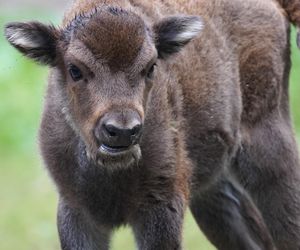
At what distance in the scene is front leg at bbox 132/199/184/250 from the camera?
969cm

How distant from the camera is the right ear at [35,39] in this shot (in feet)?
30.8

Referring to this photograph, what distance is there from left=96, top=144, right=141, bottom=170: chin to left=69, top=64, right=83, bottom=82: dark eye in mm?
534

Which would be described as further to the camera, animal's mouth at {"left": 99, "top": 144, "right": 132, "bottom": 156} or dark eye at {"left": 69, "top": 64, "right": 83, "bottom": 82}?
dark eye at {"left": 69, "top": 64, "right": 83, "bottom": 82}

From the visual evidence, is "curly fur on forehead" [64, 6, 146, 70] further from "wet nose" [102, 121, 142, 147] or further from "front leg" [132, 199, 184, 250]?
"front leg" [132, 199, 184, 250]

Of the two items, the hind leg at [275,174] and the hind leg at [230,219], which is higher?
the hind leg at [275,174]

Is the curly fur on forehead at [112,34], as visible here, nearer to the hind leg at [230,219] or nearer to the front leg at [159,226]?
the front leg at [159,226]

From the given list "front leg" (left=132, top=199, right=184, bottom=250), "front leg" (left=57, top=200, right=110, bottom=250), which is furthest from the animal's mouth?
"front leg" (left=57, top=200, right=110, bottom=250)

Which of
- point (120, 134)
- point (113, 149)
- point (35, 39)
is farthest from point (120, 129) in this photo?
point (35, 39)

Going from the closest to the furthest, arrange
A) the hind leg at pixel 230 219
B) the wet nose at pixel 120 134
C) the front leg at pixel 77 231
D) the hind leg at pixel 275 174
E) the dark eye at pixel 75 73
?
the wet nose at pixel 120 134
the dark eye at pixel 75 73
the front leg at pixel 77 231
the hind leg at pixel 275 174
the hind leg at pixel 230 219

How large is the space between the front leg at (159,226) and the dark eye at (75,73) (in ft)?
3.50

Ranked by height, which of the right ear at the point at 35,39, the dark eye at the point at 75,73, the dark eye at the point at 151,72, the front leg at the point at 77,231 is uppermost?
the right ear at the point at 35,39

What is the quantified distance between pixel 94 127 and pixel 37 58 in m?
0.80

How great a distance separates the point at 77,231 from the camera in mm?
10055

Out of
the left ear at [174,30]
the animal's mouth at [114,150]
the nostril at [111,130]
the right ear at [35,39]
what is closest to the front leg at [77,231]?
the animal's mouth at [114,150]
